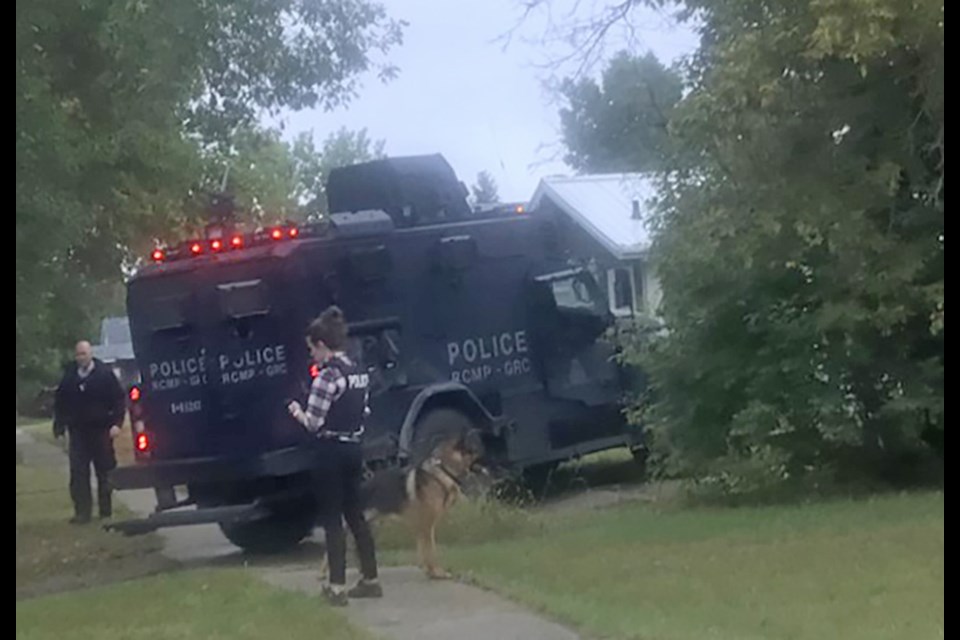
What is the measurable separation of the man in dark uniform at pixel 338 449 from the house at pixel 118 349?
37.6 inches

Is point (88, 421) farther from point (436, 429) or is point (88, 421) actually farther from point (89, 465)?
point (436, 429)

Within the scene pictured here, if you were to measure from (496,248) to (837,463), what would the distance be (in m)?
2.94

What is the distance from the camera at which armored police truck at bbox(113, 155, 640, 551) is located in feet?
30.2

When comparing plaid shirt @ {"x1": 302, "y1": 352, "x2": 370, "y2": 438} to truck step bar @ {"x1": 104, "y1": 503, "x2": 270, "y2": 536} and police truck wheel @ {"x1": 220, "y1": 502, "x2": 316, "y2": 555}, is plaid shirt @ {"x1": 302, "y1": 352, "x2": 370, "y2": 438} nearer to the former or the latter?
truck step bar @ {"x1": 104, "y1": 503, "x2": 270, "y2": 536}

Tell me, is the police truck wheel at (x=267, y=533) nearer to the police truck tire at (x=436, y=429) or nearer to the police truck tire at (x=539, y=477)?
the police truck tire at (x=436, y=429)

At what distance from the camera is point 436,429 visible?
34.3ft

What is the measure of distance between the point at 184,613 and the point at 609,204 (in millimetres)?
4923

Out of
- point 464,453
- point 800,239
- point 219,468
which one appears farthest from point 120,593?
point 800,239

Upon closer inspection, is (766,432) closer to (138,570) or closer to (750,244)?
(750,244)

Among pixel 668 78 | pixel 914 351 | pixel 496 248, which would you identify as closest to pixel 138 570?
pixel 496 248

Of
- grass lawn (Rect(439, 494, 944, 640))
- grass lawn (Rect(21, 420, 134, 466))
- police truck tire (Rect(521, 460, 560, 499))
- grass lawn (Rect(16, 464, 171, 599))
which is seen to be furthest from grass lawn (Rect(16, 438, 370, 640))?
police truck tire (Rect(521, 460, 560, 499))

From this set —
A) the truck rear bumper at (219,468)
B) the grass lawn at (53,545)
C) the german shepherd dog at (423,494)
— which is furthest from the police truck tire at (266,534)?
the grass lawn at (53,545)

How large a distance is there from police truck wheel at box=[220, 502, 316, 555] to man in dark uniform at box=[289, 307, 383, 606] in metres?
1.00
